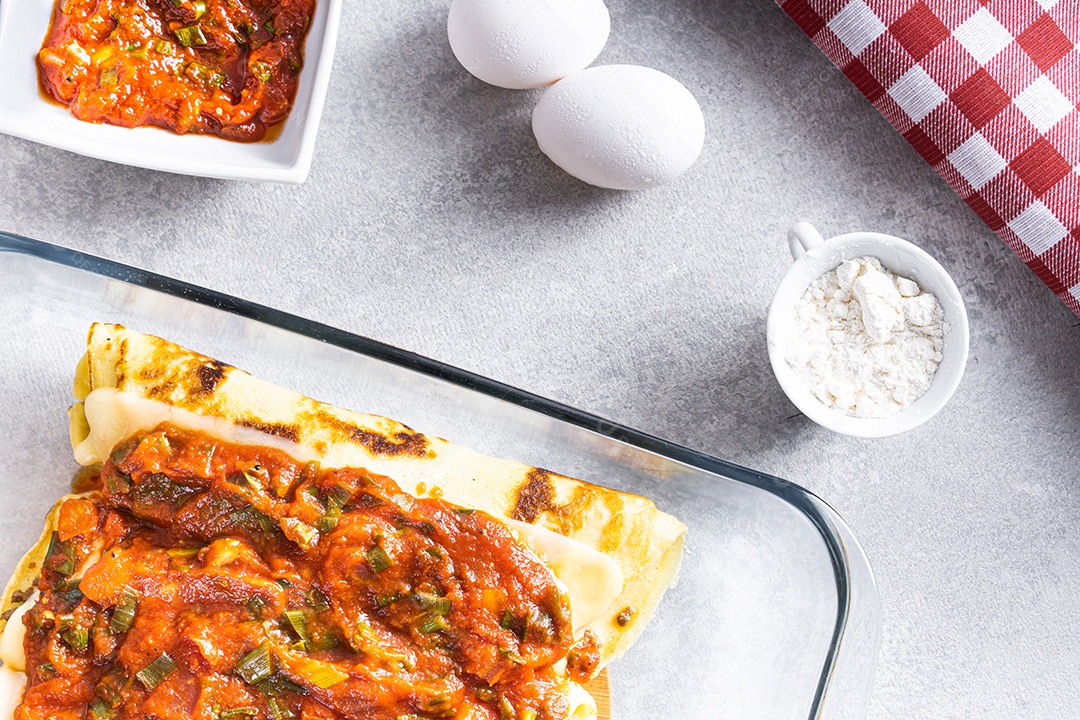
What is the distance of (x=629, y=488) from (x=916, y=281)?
0.80 m

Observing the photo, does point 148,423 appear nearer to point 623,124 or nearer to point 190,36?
point 190,36

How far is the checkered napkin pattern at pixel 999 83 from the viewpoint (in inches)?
83.7

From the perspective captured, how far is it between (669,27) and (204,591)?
1695 millimetres

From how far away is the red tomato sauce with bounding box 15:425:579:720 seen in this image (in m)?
1.74

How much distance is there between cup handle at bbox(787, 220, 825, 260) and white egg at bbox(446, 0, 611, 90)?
617 mm

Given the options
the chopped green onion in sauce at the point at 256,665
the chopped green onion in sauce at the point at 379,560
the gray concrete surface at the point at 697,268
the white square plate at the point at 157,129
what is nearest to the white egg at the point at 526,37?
the gray concrete surface at the point at 697,268

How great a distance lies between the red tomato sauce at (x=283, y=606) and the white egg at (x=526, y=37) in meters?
0.97

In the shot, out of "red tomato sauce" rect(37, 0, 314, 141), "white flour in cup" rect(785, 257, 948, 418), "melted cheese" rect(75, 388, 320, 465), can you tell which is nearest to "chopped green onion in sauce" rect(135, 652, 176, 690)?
"melted cheese" rect(75, 388, 320, 465)

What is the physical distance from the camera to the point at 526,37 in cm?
202

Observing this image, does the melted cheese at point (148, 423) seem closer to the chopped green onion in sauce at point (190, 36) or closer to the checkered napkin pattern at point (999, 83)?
the chopped green onion in sauce at point (190, 36)

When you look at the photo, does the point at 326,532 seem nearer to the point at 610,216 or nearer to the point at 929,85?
the point at 610,216

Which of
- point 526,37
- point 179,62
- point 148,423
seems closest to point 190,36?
point 179,62

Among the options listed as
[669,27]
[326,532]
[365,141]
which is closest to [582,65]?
[669,27]

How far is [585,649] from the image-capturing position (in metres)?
1.95
